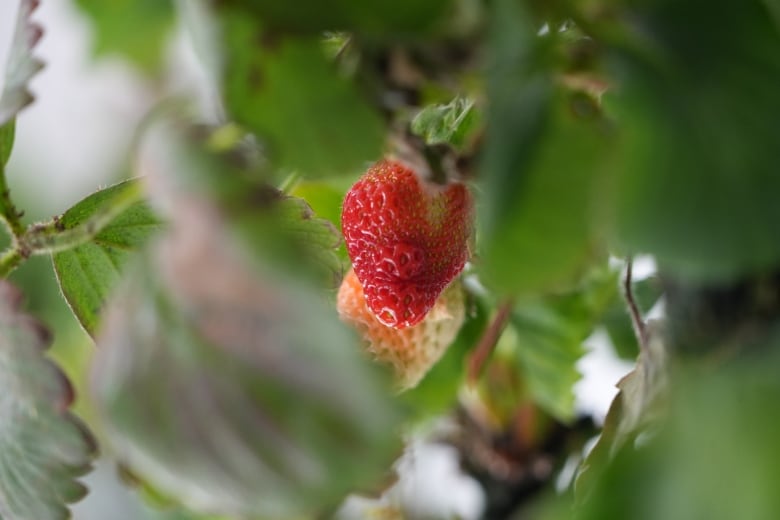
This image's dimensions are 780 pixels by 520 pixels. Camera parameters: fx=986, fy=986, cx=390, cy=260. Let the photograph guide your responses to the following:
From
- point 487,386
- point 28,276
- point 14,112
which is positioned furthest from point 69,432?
point 28,276

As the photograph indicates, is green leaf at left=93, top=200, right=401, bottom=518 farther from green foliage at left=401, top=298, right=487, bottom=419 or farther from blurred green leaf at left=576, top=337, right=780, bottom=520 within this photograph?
green foliage at left=401, top=298, right=487, bottom=419

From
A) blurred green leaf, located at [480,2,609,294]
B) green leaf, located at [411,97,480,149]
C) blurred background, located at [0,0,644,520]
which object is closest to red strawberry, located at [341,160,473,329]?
green leaf, located at [411,97,480,149]

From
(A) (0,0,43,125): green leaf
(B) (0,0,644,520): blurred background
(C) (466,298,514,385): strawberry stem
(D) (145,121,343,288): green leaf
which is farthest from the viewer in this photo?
(B) (0,0,644,520): blurred background

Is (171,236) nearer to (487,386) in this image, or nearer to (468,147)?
(468,147)

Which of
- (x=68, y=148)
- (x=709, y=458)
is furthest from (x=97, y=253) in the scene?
(x=68, y=148)

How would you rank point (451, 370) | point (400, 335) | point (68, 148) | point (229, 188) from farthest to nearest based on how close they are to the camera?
point (68, 148)
point (451, 370)
point (400, 335)
point (229, 188)

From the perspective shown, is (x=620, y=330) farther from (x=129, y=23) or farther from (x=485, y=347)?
(x=129, y=23)
